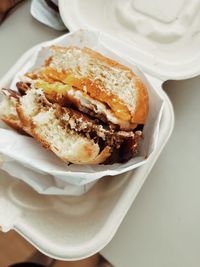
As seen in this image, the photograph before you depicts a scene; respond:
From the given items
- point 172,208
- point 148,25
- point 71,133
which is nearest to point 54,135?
point 71,133

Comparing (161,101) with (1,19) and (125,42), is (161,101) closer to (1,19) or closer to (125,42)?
(125,42)

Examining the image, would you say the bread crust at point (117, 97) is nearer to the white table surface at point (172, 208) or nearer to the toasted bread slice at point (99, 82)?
the toasted bread slice at point (99, 82)

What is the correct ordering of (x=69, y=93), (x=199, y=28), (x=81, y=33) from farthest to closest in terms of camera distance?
(x=199, y=28) → (x=81, y=33) → (x=69, y=93)

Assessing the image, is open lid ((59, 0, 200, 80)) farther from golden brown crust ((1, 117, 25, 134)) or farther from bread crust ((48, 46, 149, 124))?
Result: golden brown crust ((1, 117, 25, 134))

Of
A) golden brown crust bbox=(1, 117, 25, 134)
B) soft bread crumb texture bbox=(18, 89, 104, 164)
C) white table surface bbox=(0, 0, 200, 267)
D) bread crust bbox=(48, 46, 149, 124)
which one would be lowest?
white table surface bbox=(0, 0, 200, 267)

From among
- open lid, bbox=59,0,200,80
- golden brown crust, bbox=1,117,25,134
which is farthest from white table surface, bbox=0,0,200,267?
golden brown crust, bbox=1,117,25,134

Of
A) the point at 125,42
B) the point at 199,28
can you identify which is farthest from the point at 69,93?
the point at 199,28
